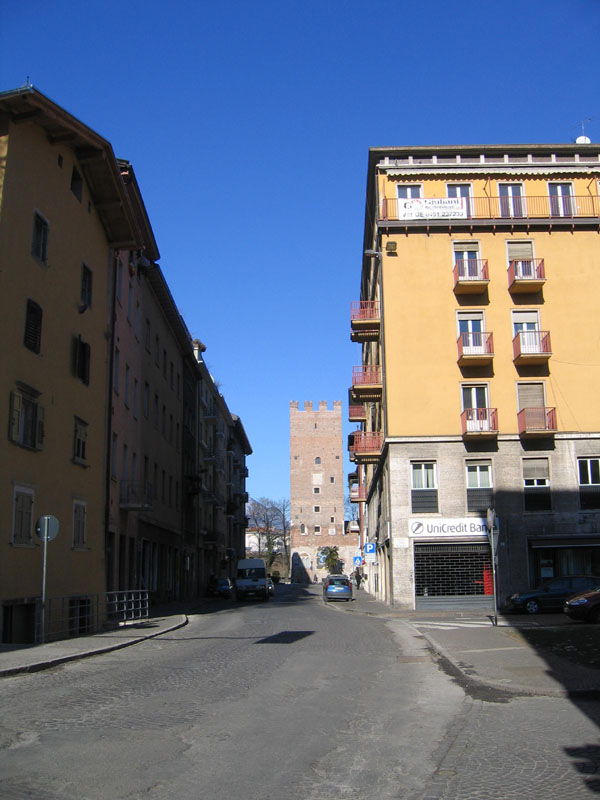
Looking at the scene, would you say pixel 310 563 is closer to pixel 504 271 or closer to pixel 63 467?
pixel 504 271

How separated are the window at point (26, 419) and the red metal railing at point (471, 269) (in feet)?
66.5

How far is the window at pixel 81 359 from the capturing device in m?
23.3

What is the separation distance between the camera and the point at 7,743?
24.0ft

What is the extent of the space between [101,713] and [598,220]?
32.5m

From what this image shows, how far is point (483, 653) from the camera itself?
14945 millimetres

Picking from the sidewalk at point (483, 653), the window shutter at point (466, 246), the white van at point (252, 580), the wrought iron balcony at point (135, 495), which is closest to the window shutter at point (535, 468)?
the sidewalk at point (483, 653)

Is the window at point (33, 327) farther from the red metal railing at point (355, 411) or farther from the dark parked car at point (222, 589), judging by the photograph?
the dark parked car at point (222, 589)

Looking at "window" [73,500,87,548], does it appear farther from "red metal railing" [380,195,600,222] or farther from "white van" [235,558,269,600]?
"white van" [235,558,269,600]

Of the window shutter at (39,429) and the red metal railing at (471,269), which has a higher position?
the red metal railing at (471,269)

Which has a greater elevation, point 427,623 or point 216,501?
point 216,501

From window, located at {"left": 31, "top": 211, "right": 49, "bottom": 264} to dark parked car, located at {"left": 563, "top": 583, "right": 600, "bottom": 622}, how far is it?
57.2 ft

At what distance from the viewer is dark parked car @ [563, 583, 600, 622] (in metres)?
22.2

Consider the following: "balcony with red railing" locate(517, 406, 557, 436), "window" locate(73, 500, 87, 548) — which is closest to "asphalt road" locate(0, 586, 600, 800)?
"window" locate(73, 500, 87, 548)

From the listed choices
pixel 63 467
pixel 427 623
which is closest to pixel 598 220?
pixel 427 623
